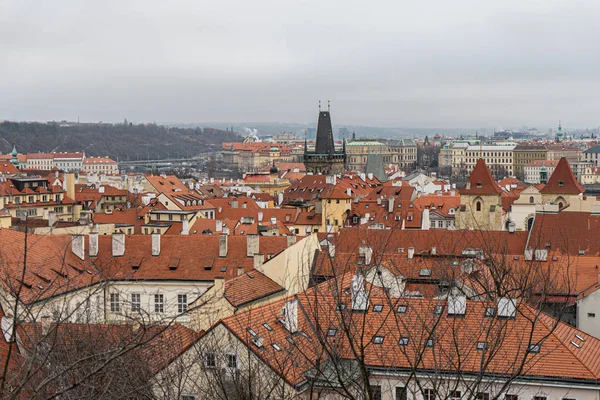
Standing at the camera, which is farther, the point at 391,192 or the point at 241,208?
the point at 391,192

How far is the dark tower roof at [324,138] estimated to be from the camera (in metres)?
134

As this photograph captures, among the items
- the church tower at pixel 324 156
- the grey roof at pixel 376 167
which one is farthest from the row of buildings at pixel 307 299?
the grey roof at pixel 376 167

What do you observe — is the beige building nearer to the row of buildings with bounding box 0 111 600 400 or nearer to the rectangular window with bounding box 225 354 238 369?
the row of buildings with bounding box 0 111 600 400

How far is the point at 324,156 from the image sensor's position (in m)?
133

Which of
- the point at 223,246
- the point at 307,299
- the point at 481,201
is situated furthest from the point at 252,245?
the point at 481,201

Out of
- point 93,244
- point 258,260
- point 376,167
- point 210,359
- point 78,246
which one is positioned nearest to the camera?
point 210,359

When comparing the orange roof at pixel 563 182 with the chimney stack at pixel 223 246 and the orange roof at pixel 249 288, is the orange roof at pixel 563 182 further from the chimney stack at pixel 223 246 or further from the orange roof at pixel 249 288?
the orange roof at pixel 249 288

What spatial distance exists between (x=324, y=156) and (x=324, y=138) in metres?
3.19

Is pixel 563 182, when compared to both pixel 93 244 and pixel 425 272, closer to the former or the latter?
pixel 425 272

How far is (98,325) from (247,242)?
22.0 m

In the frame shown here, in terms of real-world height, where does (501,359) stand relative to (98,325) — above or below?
below

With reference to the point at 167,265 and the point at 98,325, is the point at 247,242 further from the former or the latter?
the point at 98,325

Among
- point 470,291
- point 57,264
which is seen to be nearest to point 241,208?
point 57,264

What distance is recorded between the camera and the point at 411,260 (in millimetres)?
40000
